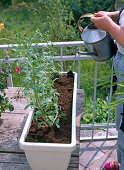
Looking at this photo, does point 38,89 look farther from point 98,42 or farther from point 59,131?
point 98,42

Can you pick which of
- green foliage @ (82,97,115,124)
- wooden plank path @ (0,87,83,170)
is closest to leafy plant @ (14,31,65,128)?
wooden plank path @ (0,87,83,170)

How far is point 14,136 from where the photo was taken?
5.35ft

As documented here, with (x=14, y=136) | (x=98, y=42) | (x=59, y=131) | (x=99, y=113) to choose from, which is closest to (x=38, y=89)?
(x=59, y=131)

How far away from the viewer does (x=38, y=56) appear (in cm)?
156

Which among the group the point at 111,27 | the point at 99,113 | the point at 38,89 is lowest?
the point at 99,113

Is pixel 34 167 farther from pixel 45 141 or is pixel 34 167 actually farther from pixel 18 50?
pixel 18 50

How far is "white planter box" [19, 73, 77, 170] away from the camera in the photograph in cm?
122

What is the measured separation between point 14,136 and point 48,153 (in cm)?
45

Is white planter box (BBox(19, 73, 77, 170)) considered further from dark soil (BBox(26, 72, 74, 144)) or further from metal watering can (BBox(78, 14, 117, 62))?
metal watering can (BBox(78, 14, 117, 62))

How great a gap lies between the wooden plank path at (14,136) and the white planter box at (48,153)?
0.12m

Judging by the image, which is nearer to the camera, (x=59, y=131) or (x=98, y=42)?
(x=59, y=131)

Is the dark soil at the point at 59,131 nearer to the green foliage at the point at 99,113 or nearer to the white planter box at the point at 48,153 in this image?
the white planter box at the point at 48,153

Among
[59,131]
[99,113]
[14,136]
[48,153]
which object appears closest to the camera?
[48,153]

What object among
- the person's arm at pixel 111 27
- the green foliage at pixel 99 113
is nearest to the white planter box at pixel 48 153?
the person's arm at pixel 111 27
